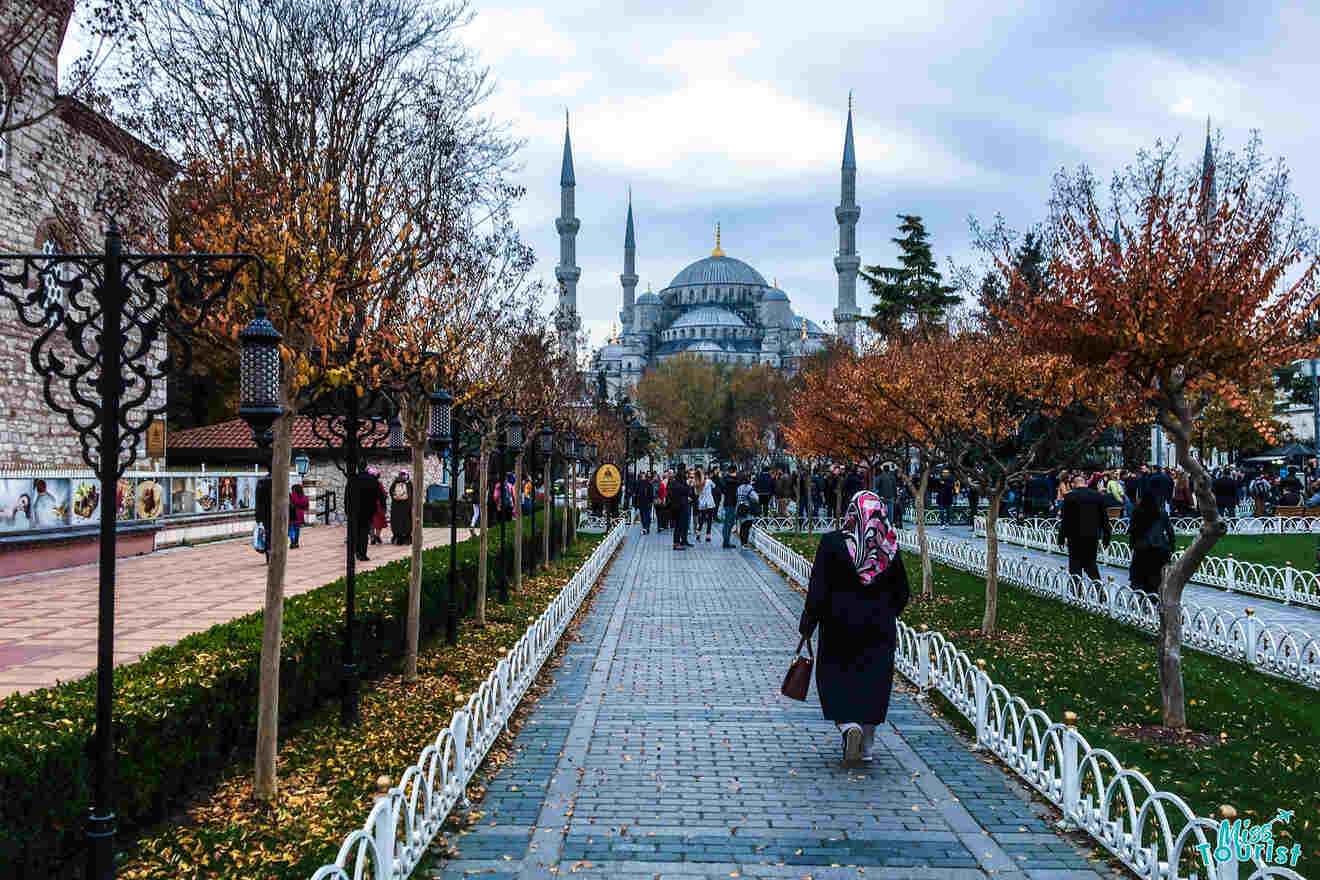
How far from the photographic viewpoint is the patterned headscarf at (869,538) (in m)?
6.07

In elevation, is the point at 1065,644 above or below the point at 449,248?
below

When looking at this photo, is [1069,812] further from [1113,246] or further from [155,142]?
[155,142]

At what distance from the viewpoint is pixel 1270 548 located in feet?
61.6

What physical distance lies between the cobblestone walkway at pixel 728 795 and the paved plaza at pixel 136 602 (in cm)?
374

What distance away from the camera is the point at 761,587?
50.5 ft

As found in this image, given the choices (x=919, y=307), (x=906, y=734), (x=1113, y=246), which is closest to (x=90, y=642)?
(x=906, y=734)

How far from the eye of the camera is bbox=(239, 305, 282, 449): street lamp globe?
15.1 feet

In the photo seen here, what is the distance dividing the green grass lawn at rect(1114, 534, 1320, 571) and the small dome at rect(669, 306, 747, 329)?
9035 cm

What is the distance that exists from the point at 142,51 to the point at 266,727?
6.81 metres

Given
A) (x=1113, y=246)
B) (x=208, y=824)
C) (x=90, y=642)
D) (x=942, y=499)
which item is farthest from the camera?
(x=942, y=499)

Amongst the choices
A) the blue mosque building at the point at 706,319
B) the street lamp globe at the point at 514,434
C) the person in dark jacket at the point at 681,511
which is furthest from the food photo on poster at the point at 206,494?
the blue mosque building at the point at 706,319

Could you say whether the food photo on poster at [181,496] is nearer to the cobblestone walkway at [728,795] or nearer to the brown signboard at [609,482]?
the brown signboard at [609,482]

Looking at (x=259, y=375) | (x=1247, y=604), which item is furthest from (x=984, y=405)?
(x=259, y=375)

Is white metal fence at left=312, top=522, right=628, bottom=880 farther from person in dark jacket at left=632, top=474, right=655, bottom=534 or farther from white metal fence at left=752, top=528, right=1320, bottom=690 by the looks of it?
person in dark jacket at left=632, top=474, right=655, bottom=534
